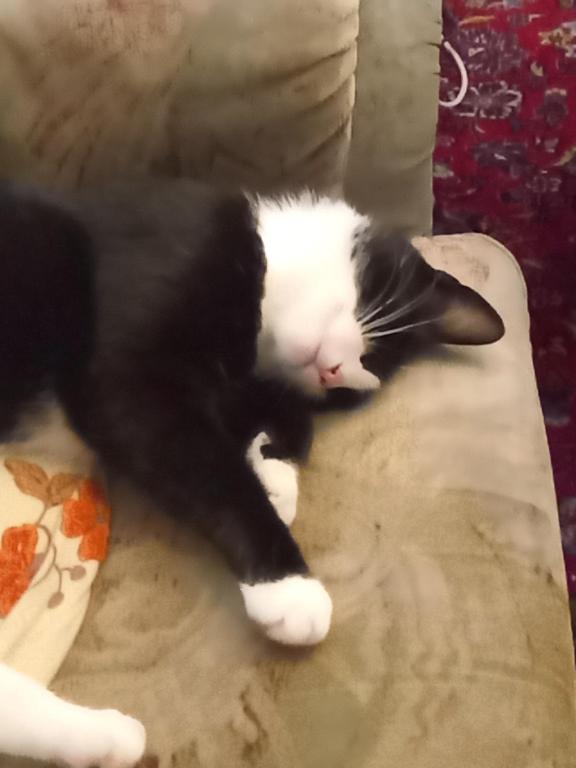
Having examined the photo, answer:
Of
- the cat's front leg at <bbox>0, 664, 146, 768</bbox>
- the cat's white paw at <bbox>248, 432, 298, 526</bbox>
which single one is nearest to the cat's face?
the cat's white paw at <bbox>248, 432, 298, 526</bbox>

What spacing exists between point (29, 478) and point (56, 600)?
16 cm

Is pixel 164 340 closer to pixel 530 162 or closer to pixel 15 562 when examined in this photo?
pixel 15 562

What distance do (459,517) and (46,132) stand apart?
706 mm

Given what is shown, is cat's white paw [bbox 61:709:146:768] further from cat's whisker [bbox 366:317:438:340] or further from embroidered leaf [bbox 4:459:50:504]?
cat's whisker [bbox 366:317:438:340]

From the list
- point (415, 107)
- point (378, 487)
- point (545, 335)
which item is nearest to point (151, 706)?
point (378, 487)

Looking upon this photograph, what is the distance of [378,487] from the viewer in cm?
Answer: 100

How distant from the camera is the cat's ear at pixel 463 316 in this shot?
1138 millimetres

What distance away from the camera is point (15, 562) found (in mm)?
915

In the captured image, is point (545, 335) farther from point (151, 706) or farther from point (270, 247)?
point (151, 706)

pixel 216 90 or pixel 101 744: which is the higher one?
pixel 216 90

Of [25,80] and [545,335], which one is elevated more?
[25,80]

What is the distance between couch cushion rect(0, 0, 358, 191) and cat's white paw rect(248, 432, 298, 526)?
40cm

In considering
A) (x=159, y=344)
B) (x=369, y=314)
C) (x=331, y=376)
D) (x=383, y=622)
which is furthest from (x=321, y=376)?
(x=383, y=622)

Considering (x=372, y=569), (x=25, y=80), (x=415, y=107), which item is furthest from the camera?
(x=415, y=107)
